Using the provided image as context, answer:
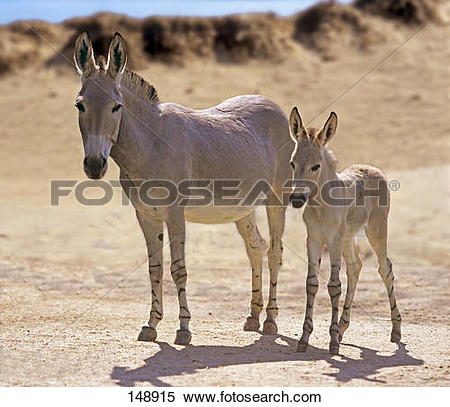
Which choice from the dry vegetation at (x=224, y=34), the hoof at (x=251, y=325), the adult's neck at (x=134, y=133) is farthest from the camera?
the dry vegetation at (x=224, y=34)

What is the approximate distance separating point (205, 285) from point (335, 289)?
5.03 m

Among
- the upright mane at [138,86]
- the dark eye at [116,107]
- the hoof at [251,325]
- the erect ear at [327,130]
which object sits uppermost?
the upright mane at [138,86]

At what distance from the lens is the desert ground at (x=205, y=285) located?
6457mm

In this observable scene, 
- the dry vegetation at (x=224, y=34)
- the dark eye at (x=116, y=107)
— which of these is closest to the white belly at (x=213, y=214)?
the dark eye at (x=116, y=107)

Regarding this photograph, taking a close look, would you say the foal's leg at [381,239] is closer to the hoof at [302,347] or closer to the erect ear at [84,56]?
the hoof at [302,347]

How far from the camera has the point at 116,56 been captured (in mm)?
7191

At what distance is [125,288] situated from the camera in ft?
37.5

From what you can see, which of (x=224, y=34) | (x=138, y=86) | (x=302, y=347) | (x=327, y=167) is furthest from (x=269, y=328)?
(x=224, y=34)

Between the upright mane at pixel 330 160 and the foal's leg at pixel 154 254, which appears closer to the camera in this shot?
the upright mane at pixel 330 160

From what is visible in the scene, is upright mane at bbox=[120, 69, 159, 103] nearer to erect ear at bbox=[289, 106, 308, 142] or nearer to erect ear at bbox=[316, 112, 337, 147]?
erect ear at bbox=[289, 106, 308, 142]

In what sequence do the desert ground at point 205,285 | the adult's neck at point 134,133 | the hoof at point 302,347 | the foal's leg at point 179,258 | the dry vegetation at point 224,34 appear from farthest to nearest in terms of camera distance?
the dry vegetation at point 224,34
the foal's leg at point 179,258
the adult's neck at point 134,133
the hoof at point 302,347
the desert ground at point 205,285

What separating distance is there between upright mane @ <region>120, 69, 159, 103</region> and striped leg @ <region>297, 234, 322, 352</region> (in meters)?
2.46

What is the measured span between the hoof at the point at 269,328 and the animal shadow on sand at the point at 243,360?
0.59 meters
